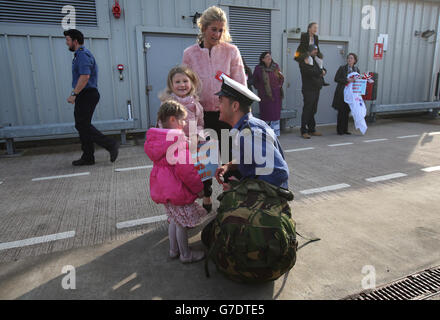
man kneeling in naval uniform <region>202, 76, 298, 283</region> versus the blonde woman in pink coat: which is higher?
the blonde woman in pink coat

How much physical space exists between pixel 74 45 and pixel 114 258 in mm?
3598

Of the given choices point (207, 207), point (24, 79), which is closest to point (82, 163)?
point (24, 79)

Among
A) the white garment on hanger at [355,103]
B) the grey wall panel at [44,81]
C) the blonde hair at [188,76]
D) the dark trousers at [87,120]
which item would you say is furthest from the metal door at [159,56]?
the blonde hair at [188,76]

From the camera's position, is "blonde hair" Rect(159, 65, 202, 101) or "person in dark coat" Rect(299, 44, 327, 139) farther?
"person in dark coat" Rect(299, 44, 327, 139)

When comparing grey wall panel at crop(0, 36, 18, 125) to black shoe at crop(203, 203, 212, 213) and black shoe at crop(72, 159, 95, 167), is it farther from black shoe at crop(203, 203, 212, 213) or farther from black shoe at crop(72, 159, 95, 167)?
black shoe at crop(203, 203, 212, 213)

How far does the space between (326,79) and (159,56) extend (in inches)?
187

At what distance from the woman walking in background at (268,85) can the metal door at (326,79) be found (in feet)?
5.40

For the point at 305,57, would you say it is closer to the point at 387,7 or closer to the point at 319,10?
the point at 319,10

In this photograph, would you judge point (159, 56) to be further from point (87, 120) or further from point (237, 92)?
point (237, 92)

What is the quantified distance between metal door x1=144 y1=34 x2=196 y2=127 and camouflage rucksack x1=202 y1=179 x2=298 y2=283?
545cm

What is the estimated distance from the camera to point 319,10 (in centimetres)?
851

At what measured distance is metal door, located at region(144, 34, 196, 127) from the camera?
715 cm

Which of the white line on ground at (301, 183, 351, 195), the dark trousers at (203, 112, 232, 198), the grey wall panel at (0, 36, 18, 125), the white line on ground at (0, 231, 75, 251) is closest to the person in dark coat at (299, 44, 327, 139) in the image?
the white line on ground at (301, 183, 351, 195)

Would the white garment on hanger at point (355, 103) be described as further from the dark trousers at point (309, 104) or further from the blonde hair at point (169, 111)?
the blonde hair at point (169, 111)
